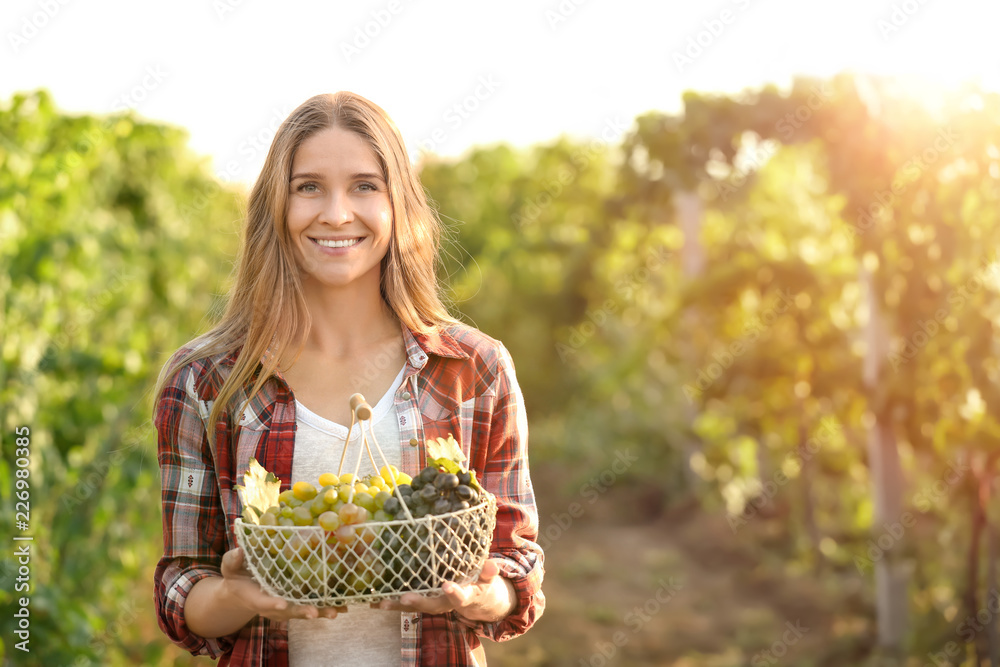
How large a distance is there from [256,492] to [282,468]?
209mm

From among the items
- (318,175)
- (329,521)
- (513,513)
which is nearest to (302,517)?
(329,521)

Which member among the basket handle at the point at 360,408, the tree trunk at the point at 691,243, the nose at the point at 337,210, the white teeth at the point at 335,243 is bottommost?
the basket handle at the point at 360,408

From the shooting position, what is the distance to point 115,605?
4.47 m

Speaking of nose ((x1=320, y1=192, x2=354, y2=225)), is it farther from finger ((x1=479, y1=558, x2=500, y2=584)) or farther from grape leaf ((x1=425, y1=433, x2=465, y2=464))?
finger ((x1=479, y1=558, x2=500, y2=584))

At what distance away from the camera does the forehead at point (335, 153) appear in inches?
67.5

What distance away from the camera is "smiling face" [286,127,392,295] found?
5.61ft

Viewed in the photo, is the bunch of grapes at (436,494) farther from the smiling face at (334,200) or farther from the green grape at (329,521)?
the smiling face at (334,200)

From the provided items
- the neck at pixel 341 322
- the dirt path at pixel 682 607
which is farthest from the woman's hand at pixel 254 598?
the dirt path at pixel 682 607

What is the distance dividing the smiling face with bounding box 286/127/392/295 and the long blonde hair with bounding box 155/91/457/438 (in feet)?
0.07

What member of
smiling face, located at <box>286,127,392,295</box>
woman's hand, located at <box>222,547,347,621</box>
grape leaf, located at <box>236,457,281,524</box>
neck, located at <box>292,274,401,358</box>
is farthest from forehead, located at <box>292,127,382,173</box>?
woman's hand, located at <box>222,547,347,621</box>

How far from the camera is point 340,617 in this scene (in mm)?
1690

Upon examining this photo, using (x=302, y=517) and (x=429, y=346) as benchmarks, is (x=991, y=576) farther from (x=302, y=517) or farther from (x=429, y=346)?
(x=302, y=517)

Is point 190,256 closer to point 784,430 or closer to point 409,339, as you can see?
point 784,430

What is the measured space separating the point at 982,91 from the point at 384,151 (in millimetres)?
3083
